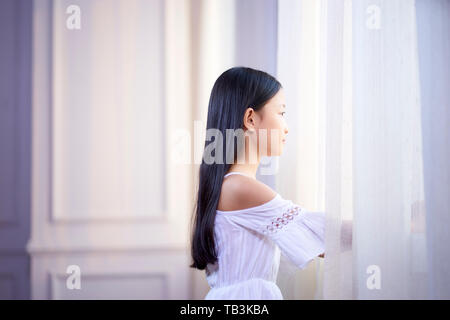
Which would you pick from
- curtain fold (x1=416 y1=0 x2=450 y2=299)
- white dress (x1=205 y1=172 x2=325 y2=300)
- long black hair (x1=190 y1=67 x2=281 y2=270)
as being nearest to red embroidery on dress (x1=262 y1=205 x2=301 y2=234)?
white dress (x1=205 y1=172 x2=325 y2=300)

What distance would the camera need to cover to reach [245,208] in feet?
2.89

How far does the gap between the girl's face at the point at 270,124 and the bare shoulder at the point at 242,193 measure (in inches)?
4.3

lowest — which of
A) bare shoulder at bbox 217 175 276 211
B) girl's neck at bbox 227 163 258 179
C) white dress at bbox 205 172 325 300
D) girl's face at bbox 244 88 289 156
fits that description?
white dress at bbox 205 172 325 300

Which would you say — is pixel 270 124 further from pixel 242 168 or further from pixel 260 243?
pixel 260 243

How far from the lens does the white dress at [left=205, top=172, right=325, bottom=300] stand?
86cm

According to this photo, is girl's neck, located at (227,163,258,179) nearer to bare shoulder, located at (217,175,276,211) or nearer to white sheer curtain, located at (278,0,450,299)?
bare shoulder, located at (217,175,276,211)

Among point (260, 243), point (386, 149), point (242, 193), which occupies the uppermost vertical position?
point (386, 149)

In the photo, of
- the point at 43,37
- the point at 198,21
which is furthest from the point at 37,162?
the point at 198,21

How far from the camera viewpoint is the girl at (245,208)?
2.84 feet

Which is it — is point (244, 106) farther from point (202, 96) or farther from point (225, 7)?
point (225, 7)

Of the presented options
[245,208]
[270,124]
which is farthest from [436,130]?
[245,208]

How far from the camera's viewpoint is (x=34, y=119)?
1.41 metres

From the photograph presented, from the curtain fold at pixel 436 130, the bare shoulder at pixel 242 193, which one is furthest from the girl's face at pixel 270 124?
the curtain fold at pixel 436 130

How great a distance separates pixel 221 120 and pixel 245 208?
0.23 meters
